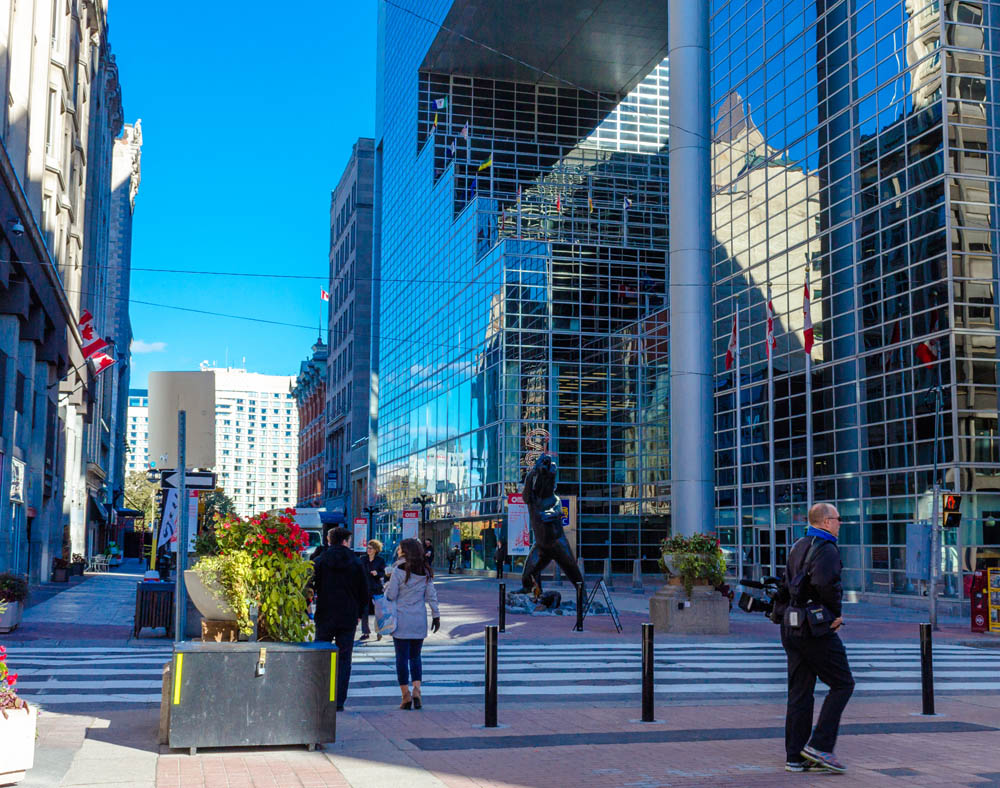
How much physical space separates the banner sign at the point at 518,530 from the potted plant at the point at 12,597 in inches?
523

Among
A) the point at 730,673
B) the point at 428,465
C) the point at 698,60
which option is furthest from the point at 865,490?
the point at 428,465

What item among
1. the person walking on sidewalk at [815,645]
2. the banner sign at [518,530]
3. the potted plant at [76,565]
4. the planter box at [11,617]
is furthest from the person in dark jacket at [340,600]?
the potted plant at [76,565]

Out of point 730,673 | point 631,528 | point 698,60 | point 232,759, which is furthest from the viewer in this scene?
point 631,528

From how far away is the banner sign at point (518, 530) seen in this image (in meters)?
30.1

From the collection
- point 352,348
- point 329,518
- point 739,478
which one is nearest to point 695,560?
point 739,478

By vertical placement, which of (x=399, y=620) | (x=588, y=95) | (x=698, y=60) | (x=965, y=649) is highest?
(x=588, y=95)

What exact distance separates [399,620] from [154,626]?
30.4 ft

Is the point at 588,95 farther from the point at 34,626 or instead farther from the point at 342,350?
the point at 34,626

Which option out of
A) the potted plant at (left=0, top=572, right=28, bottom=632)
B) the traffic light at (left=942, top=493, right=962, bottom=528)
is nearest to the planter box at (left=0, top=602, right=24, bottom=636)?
the potted plant at (left=0, top=572, right=28, bottom=632)

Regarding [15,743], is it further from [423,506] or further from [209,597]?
[423,506]

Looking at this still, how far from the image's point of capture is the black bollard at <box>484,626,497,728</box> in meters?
9.70

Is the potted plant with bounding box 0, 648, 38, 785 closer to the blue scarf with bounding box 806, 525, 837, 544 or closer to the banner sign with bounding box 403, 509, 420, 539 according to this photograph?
the blue scarf with bounding box 806, 525, 837, 544

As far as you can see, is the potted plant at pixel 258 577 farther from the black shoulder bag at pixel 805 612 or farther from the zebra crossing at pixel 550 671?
the black shoulder bag at pixel 805 612

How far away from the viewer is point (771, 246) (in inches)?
1768
